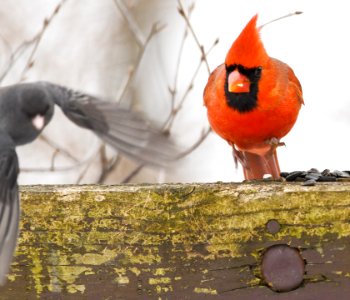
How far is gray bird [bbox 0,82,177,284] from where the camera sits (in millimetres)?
1968

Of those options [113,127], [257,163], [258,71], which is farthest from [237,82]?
[113,127]

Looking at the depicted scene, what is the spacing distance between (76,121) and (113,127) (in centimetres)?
10

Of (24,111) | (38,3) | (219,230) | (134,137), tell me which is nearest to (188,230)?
(219,230)

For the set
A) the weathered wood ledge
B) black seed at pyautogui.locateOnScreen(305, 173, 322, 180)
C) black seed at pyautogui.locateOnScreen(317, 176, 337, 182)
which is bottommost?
the weathered wood ledge

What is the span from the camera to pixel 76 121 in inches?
80.2

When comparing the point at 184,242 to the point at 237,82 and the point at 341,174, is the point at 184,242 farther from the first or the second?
the point at 237,82

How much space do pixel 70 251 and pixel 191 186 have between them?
29 cm

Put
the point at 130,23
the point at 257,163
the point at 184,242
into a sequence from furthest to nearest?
the point at 130,23, the point at 257,163, the point at 184,242

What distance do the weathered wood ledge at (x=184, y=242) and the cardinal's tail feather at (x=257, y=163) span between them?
858 mm

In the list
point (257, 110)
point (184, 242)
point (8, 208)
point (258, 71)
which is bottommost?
point (184, 242)

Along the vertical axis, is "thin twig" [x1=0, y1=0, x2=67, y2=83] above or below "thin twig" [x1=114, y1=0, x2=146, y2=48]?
below

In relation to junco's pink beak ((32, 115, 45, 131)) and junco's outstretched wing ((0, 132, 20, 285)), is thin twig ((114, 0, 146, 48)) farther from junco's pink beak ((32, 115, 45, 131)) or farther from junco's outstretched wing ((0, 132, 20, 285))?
junco's outstretched wing ((0, 132, 20, 285))

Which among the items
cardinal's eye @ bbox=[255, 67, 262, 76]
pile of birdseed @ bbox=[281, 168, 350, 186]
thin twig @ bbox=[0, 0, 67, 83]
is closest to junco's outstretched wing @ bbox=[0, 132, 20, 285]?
pile of birdseed @ bbox=[281, 168, 350, 186]

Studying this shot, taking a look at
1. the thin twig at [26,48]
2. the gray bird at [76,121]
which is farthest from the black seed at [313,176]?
the thin twig at [26,48]
